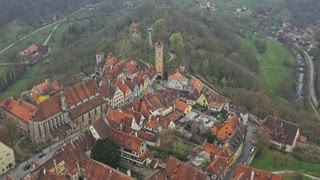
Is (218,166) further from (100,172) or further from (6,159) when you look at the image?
(6,159)

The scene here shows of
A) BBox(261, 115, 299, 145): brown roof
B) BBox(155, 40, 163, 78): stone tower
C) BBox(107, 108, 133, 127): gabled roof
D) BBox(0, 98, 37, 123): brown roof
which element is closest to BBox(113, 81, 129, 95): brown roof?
BBox(107, 108, 133, 127): gabled roof

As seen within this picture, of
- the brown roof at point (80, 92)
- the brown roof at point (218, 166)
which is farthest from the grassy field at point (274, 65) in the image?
the brown roof at point (218, 166)

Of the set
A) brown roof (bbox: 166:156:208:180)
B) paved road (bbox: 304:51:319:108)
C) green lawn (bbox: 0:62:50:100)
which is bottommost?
paved road (bbox: 304:51:319:108)

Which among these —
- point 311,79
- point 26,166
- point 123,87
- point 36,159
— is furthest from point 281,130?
point 311,79

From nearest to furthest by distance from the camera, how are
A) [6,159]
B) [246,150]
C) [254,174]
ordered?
1. [254,174]
2. [6,159]
3. [246,150]

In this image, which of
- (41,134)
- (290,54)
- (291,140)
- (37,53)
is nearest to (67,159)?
(41,134)

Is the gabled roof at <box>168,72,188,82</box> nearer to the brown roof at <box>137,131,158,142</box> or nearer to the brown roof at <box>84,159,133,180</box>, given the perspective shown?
the brown roof at <box>137,131,158,142</box>
